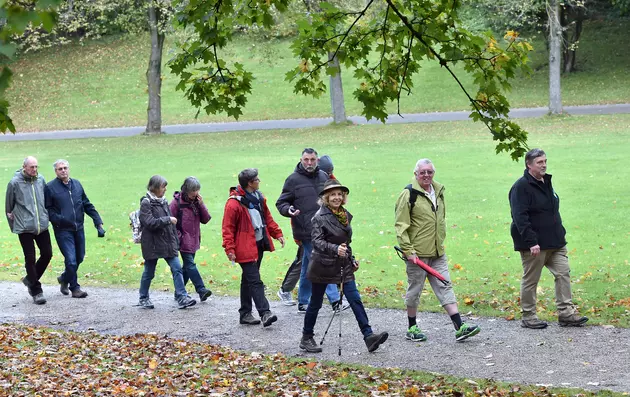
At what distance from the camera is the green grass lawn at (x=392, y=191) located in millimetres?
13312

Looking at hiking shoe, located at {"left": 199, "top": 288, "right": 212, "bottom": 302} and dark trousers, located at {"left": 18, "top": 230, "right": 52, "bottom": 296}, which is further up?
dark trousers, located at {"left": 18, "top": 230, "right": 52, "bottom": 296}

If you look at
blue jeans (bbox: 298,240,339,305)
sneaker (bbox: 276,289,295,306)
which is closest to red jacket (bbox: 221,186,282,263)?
blue jeans (bbox: 298,240,339,305)

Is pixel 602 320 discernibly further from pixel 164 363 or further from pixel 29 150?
pixel 29 150

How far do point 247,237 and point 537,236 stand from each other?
11.0 ft

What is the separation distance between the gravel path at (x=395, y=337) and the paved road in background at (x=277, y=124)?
2539 centimetres

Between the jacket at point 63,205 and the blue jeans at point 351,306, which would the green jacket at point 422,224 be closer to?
the blue jeans at point 351,306

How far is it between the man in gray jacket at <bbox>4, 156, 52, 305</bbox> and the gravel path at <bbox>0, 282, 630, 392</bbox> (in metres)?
0.38

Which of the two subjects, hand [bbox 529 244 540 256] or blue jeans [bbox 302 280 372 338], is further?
hand [bbox 529 244 540 256]

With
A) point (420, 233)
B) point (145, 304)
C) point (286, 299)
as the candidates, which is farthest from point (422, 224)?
point (145, 304)

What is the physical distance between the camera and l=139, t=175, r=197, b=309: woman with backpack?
39.3 feet

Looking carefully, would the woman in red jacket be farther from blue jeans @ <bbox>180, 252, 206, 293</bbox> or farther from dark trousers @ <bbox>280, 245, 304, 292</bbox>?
blue jeans @ <bbox>180, 252, 206, 293</bbox>

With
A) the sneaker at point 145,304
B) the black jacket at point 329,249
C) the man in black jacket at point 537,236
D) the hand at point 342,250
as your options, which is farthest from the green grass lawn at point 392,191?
the hand at point 342,250

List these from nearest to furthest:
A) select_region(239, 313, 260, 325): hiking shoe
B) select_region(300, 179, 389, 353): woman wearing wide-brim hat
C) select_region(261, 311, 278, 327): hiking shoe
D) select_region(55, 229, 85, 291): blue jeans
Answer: select_region(300, 179, 389, 353): woman wearing wide-brim hat < select_region(261, 311, 278, 327): hiking shoe < select_region(239, 313, 260, 325): hiking shoe < select_region(55, 229, 85, 291): blue jeans

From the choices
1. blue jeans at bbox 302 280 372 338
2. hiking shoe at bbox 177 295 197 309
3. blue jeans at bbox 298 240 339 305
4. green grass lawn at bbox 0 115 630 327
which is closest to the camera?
blue jeans at bbox 302 280 372 338
